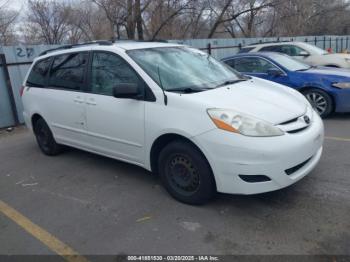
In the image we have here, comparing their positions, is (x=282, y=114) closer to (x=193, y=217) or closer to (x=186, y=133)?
(x=186, y=133)

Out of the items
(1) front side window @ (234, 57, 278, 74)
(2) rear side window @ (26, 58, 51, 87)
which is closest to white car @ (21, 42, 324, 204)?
(2) rear side window @ (26, 58, 51, 87)

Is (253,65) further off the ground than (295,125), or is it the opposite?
(253,65)

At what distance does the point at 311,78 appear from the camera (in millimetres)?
7281

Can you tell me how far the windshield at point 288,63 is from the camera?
7766 millimetres

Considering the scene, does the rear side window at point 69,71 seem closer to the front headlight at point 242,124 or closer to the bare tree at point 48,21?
the front headlight at point 242,124

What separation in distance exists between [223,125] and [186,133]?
40 centimetres

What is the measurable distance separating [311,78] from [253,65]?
1430mm

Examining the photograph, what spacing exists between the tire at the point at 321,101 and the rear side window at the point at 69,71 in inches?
182

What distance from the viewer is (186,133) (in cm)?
357

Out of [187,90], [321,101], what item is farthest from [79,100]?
[321,101]

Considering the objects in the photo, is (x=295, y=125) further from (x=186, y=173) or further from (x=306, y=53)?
(x=306, y=53)

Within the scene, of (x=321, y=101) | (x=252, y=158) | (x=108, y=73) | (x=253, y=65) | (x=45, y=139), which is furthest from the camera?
(x=253, y=65)

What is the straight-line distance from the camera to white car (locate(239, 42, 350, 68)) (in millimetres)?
11461

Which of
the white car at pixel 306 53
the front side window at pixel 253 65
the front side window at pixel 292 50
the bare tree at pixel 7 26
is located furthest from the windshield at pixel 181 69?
the bare tree at pixel 7 26
